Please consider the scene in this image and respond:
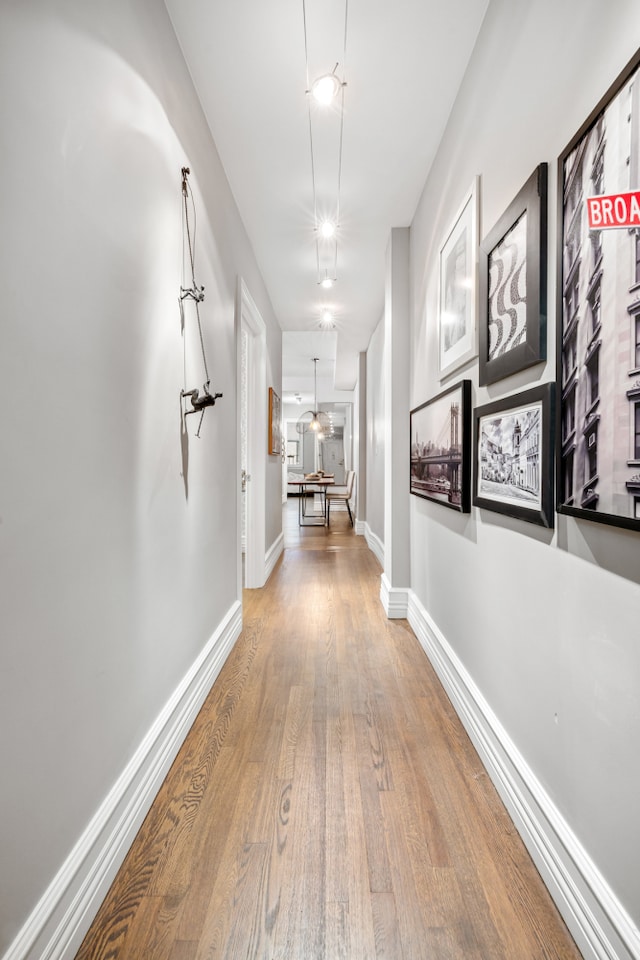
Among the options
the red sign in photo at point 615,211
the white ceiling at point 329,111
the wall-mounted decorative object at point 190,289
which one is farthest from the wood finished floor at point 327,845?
the white ceiling at point 329,111

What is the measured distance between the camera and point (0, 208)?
776mm

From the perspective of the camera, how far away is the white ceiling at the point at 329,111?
1573 millimetres

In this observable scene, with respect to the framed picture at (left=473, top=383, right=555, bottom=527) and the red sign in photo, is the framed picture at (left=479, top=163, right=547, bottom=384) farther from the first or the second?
the red sign in photo

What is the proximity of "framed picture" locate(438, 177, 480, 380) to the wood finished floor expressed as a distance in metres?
1.52

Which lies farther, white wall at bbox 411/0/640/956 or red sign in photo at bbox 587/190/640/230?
white wall at bbox 411/0/640/956

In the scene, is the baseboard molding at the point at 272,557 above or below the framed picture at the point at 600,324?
below

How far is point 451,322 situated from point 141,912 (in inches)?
87.2

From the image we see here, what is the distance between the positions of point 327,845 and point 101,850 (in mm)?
574

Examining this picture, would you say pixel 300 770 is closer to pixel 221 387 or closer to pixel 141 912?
pixel 141 912

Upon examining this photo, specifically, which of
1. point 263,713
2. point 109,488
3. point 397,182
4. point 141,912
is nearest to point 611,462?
point 109,488

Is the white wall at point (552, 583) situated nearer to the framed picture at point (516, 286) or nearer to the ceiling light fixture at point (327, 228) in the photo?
the framed picture at point (516, 286)

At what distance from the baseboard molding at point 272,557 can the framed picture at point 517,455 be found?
2606 millimetres

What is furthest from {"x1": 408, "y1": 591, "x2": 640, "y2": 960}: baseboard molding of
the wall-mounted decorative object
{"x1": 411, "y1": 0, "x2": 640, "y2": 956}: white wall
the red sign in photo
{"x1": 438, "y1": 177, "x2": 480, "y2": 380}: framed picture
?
the wall-mounted decorative object

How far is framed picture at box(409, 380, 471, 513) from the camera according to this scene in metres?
1.80
